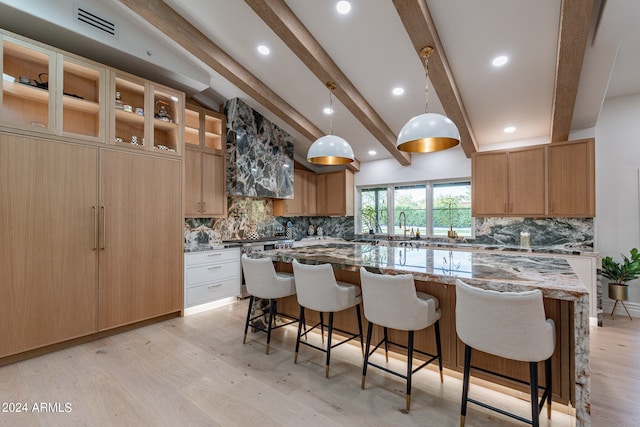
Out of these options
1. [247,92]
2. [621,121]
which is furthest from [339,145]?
[621,121]

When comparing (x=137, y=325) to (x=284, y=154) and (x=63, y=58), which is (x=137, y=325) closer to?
(x=63, y=58)

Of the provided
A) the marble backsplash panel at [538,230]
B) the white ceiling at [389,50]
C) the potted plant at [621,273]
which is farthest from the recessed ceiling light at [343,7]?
the potted plant at [621,273]

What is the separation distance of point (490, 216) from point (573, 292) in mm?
3395

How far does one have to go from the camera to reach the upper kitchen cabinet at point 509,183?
4156 mm

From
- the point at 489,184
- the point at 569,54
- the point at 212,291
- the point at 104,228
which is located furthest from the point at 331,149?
the point at 489,184

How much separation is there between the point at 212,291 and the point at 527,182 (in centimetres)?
497

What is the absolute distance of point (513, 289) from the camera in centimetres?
164

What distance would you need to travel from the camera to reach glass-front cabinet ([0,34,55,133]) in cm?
264

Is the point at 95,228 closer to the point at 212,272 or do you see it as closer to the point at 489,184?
the point at 212,272

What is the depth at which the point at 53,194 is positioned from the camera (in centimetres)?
276

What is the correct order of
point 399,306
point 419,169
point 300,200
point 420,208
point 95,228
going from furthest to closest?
point 300,200, point 420,208, point 419,169, point 95,228, point 399,306

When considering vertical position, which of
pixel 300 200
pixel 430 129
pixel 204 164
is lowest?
pixel 300 200

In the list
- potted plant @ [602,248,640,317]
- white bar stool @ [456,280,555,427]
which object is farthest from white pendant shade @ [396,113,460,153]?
potted plant @ [602,248,640,317]

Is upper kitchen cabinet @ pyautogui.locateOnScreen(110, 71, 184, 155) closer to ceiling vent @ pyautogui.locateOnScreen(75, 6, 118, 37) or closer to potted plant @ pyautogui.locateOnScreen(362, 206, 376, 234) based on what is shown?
ceiling vent @ pyautogui.locateOnScreen(75, 6, 118, 37)
